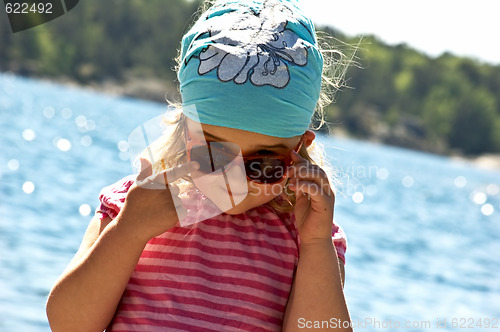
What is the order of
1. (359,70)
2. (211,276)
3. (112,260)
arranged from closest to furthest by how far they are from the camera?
(112,260), (211,276), (359,70)

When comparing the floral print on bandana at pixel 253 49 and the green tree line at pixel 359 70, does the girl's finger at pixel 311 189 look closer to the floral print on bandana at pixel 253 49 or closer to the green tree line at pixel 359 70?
the floral print on bandana at pixel 253 49

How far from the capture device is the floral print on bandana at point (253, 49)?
60.6 inches

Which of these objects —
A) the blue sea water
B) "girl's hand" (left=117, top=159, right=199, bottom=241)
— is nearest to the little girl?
"girl's hand" (left=117, top=159, right=199, bottom=241)

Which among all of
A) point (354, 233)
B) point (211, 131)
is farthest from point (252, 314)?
point (354, 233)

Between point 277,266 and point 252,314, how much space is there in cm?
14

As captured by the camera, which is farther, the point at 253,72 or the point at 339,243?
the point at 339,243

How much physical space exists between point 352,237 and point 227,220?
9.27m

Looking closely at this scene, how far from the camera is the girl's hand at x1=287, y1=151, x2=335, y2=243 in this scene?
1569 mm

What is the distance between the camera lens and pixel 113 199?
164 cm

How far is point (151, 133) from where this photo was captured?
1708mm

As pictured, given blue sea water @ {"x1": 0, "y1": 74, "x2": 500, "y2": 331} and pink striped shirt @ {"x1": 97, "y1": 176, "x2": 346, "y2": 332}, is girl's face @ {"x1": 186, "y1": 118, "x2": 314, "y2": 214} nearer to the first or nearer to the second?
pink striped shirt @ {"x1": 97, "y1": 176, "x2": 346, "y2": 332}

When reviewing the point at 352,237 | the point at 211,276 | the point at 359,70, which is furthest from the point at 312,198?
the point at 359,70

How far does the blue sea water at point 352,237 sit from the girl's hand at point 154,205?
595 mm

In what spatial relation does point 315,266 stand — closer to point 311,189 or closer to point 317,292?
point 317,292
